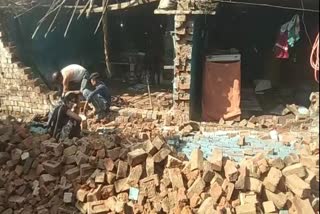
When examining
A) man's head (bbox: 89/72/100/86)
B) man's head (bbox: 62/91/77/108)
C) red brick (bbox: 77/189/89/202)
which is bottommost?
red brick (bbox: 77/189/89/202)

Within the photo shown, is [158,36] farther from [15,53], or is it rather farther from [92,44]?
[15,53]

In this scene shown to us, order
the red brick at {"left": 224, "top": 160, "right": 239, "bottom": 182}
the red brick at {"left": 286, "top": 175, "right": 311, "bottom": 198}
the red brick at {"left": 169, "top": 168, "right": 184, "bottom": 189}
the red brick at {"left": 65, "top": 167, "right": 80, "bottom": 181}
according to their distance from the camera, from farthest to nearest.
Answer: the red brick at {"left": 65, "top": 167, "right": 80, "bottom": 181}, the red brick at {"left": 169, "top": 168, "right": 184, "bottom": 189}, the red brick at {"left": 224, "top": 160, "right": 239, "bottom": 182}, the red brick at {"left": 286, "top": 175, "right": 311, "bottom": 198}

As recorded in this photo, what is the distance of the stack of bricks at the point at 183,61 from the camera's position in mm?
8266

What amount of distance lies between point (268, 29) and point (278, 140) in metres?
4.16

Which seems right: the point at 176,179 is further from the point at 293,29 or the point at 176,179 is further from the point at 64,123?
the point at 293,29

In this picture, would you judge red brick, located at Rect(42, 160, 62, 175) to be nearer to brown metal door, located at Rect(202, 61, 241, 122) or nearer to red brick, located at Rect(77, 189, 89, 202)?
red brick, located at Rect(77, 189, 89, 202)

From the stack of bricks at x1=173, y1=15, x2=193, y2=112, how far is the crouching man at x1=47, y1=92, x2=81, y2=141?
2.15 metres

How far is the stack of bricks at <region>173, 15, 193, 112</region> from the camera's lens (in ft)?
27.1

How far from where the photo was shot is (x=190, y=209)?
5.47 metres

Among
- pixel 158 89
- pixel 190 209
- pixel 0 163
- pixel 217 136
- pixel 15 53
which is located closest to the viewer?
pixel 190 209

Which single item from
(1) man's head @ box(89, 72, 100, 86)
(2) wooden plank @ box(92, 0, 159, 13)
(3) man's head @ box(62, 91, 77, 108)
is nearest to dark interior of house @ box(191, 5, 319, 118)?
(2) wooden plank @ box(92, 0, 159, 13)

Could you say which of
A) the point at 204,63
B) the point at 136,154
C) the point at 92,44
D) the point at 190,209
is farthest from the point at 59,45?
the point at 190,209

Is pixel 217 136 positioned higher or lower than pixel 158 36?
lower

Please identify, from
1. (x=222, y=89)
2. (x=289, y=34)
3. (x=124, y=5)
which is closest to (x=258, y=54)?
(x=222, y=89)
